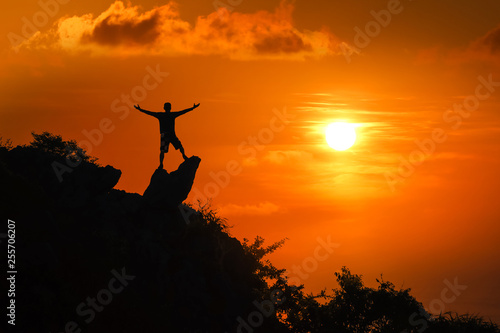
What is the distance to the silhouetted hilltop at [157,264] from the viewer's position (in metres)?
35.8

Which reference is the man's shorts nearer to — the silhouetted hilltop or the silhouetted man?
the silhouetted man

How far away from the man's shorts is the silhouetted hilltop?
1593mm

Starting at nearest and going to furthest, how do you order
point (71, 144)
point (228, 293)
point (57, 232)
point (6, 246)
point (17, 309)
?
1. point (17, 309)
2. point (6, 246)
3. point (57, 232)
4. point (228, 293)
5. point (71, 144)

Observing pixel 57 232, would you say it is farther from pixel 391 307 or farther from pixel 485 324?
pixel 485 324

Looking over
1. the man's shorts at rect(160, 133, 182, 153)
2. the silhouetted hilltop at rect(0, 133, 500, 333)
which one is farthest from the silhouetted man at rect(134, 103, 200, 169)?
the silhouetted hilltop at rect(0, 133, 500, 333)

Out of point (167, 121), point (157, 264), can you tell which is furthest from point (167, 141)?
point (157, 264)

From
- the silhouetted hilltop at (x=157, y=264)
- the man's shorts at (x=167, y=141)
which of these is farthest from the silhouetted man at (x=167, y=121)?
the silhouetted hilltop at (x=157, y=264)

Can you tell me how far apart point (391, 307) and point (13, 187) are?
2521 cm

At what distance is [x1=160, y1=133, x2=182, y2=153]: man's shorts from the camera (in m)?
38.4

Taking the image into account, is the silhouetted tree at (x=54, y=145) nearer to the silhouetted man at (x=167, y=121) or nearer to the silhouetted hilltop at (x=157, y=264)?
the silhouetted hilltop at (x=157, y=264)

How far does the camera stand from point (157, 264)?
38969 mm

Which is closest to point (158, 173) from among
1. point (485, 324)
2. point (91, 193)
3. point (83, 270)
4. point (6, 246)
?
point (91, 193)

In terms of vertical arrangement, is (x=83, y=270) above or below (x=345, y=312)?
above

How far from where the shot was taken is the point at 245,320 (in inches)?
1556
